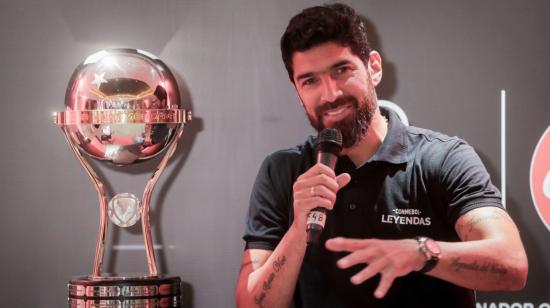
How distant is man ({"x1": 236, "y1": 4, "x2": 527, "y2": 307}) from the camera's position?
211cm

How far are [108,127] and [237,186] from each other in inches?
18.3

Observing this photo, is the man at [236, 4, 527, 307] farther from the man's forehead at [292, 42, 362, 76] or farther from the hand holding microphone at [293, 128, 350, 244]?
the hand holding microphone at [293, 128, 350, 244]

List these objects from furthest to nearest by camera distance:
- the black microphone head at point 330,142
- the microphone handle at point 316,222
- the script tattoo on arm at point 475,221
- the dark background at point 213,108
→ 1. the dark background at point 213,108
2. the script tattoo on arm at point 475,221
3. the black microphone head at point 330,142
4. the microphone handle at point 316,222

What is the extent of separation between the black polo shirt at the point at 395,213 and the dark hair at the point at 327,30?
28cm

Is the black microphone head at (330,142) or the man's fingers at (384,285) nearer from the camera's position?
the man's fingers at (384,285)

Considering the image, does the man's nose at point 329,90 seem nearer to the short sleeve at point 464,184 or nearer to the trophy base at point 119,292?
the short sleeve at point 464,184

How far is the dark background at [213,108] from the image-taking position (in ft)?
7.85

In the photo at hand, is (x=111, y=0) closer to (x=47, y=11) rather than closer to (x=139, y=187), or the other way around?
(x=47, y=11)

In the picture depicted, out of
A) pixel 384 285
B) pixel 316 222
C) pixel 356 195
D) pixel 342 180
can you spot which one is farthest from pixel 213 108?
pixel 384 285

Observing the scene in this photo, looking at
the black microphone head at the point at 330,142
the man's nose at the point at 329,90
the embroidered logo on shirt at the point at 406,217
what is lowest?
the embroidered logo on shirt at the point at 406,217

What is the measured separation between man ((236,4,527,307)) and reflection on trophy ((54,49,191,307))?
1.09 feet

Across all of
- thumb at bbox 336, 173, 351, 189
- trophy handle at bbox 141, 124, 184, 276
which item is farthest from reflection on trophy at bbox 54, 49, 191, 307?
thumb at bbox 336, 173, 351, 189

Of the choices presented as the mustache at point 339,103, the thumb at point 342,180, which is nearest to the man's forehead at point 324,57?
the mustache at point 339,103

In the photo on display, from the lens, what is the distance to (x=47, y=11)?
2.57m
